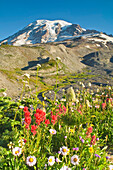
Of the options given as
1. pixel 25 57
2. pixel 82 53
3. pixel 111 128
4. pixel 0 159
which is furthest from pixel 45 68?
pixel 82 53

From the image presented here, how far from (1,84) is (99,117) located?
547 cm

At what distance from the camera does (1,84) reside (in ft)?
24.3

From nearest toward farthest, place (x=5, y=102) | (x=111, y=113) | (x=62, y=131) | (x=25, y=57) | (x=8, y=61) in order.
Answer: (x=62, y=131), (x=5, y=102), (x=111, y=113), (x=8, y=61), (x=25, y=57)

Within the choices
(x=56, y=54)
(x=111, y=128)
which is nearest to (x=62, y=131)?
(x=111, y=128)

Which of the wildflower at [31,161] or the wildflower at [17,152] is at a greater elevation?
the wildflower at [17,152]

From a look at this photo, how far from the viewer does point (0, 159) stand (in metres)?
2.47

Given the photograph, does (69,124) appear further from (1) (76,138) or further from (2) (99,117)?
(2) (99,117)

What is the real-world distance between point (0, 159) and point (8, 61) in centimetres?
1235

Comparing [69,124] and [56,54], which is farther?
[56,54]

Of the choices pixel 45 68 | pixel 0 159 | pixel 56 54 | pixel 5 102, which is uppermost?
pixel 56 54

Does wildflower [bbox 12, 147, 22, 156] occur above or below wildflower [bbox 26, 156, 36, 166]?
above

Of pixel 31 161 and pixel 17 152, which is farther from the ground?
pixel 17 152

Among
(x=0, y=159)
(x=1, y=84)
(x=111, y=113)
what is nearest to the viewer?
(x=0, y=159)

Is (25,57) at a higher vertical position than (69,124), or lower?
higher
